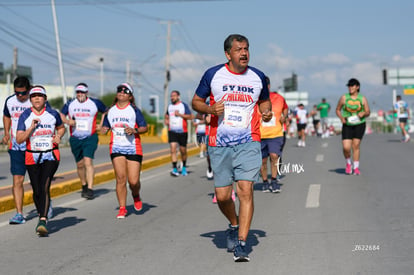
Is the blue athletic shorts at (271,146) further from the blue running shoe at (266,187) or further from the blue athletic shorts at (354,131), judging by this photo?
the blue athletic shorts at (354,131)

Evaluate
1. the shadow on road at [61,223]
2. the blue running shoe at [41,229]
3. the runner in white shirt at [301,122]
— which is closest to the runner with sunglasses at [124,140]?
the shadow on road at [61,223]

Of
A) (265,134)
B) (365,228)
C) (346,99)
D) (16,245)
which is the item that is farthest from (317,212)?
(346,99)

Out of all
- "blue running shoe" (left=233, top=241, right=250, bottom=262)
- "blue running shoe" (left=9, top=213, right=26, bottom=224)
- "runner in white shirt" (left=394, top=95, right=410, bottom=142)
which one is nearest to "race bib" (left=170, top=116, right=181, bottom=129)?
"blue running shoe" (left=9, top=213, right=26, bottom=224)

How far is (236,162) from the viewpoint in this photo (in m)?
6.15

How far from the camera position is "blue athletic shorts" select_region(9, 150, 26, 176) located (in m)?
8.70

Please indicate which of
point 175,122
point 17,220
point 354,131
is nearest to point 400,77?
point 175,122

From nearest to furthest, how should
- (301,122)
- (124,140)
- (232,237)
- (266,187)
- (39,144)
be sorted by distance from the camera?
(232,237) < (39,144) < (124,140) < (266,187) < (301,122)

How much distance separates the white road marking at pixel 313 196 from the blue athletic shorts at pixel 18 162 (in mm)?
3928

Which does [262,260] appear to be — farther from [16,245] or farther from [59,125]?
[59,125]

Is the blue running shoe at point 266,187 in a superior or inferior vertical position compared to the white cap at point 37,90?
inferior

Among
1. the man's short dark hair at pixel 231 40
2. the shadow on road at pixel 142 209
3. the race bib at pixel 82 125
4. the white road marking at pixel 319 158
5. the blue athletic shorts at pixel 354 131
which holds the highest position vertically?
the man's short dark hair at pixel 231 40

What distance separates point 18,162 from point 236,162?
3.76 m

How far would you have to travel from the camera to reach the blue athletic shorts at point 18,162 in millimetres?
8703

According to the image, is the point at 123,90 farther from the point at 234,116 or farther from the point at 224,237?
the point at 234,116
